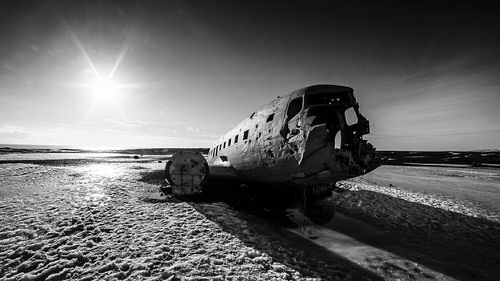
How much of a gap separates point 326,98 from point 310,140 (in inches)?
76.9

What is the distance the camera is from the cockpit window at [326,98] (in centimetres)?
661

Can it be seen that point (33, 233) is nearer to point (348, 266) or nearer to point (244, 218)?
point (244, 218)

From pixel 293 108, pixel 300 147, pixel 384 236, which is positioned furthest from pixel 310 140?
pixel 384 236

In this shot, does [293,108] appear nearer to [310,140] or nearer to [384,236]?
[310,140]

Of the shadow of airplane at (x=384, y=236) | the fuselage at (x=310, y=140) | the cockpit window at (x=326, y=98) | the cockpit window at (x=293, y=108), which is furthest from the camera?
the cockpit window at (x=293, y=108)

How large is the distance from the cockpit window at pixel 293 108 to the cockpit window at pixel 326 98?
49 centimetres

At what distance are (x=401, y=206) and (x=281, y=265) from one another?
351 inches

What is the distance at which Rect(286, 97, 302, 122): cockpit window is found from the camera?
7.18 meters

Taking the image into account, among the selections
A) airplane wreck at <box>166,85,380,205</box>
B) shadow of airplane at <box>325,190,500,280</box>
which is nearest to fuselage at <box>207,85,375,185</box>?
airplane wreck at <box>166,85,380,205</box>

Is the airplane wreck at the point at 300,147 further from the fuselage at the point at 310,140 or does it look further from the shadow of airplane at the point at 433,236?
the shadow of airplane at the point at 433,236

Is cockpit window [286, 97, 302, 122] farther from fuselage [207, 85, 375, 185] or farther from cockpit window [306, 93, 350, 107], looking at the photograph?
cockpit window [306, 93, 350, 107]

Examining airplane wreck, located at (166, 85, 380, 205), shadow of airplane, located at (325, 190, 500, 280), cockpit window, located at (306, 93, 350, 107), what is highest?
cockpit window, located at (306, 93, 350, 107)

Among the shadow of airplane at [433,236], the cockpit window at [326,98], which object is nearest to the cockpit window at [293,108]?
the cockpit window at [326,98]

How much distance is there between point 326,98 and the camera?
685 centimetres
